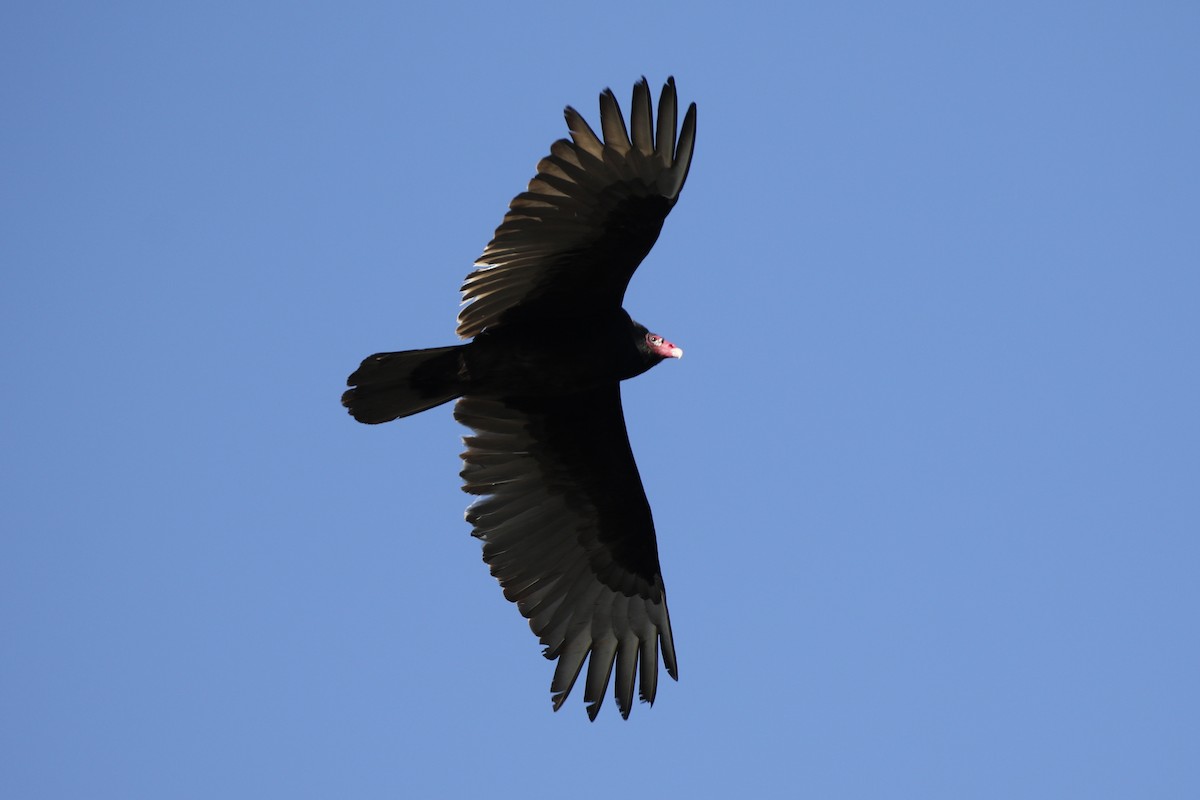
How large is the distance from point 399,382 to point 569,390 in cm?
90

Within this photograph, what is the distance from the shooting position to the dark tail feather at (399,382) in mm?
7172

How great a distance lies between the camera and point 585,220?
7.14 meters

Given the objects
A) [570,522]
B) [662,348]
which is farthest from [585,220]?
[570,522]

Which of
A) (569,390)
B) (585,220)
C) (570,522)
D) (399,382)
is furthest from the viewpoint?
(570,522)

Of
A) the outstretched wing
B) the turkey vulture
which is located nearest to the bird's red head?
the turkey vulture

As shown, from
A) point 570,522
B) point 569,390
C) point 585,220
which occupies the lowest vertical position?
point 570,522

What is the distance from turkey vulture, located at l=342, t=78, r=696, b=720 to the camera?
7.02 meters

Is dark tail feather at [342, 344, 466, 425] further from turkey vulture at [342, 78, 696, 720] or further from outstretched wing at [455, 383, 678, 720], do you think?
outstretched wing at [455, 383, 678, 720]

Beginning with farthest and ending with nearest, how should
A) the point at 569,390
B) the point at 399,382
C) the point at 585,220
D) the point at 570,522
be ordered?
the point at 570,522 < the point at 569,390 < the point at 399,382 < the point at 585,220

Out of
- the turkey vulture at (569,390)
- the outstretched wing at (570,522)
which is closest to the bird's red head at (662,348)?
the turkey vulture at (569,390)

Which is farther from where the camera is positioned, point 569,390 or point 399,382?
point 569,390

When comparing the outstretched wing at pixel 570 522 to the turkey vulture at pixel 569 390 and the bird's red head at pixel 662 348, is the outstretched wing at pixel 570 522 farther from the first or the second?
the bird's red head at pixel 662 348

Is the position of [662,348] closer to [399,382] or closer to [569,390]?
[569,390]

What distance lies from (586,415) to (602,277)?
3.45ft
